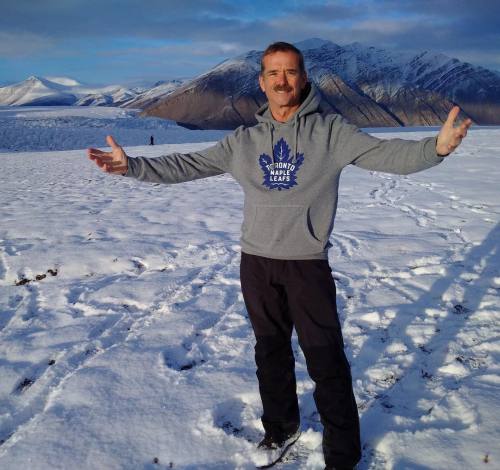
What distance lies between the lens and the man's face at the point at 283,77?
2328mm

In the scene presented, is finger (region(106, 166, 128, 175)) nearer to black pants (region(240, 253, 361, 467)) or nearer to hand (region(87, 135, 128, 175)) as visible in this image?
hand (region(87, 135, 128, 175))

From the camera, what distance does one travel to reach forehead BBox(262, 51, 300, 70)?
7.61 feet

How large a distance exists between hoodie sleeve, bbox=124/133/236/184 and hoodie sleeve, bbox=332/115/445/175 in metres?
0.68

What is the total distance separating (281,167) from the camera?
8.00 feet

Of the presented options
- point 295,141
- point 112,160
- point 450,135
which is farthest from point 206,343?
point 450,135

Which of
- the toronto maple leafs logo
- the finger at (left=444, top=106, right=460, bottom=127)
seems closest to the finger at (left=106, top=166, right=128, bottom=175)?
the toronto maple leafs logo

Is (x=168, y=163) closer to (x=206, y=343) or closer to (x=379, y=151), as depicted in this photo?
(x=379, y=151)

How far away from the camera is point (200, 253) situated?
6.39 metres

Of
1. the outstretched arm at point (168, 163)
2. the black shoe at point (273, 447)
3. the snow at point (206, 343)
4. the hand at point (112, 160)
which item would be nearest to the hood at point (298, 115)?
the outstretched arm at point (168, 163)

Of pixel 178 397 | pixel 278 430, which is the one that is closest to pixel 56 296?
pixel 178 397

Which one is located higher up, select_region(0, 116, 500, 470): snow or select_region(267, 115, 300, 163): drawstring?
select_region(267, 115, 300, 163): drawstring

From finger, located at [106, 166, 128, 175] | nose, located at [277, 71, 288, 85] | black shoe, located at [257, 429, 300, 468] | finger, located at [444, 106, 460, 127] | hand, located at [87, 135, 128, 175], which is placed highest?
nose, located at [277, 71, 288, 85]

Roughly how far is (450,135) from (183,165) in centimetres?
155

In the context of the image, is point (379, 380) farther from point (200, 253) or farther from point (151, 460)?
point (200, 253)
